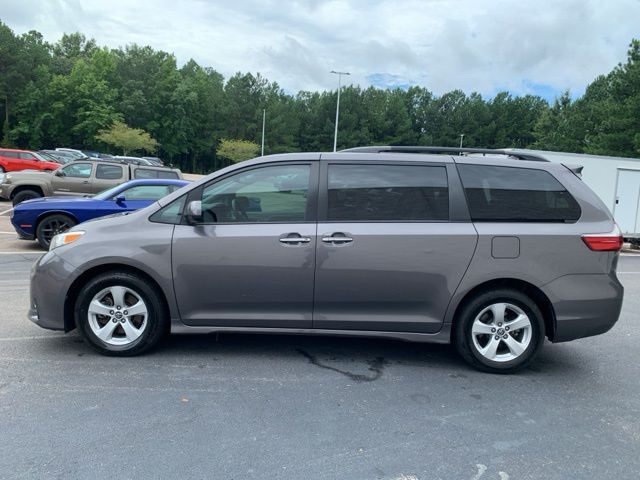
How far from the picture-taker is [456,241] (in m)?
4.33

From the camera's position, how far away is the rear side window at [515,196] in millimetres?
4461

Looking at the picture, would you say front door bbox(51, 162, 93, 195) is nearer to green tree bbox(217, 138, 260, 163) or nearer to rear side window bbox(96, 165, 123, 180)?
rear side window bbox(96, 165, 123, 180)

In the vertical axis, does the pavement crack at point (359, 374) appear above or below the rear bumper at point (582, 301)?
below

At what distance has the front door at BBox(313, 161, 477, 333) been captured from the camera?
14.2ft

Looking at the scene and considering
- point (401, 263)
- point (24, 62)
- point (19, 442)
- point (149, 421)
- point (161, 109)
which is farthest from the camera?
point (161, 109)

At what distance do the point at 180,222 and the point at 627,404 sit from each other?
378 cm

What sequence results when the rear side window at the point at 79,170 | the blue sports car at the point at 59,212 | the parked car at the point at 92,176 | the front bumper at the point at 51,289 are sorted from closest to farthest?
1. the front bumper at the point at 51,289
2. the blue sports car at the point at 59,212
3. the parked car at the point at 92,176
4. the rear side window at the point at 79,170

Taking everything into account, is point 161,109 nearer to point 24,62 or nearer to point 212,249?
point 24,62

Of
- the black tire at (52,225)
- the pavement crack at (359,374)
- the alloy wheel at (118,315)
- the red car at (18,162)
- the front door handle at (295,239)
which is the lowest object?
the pavement crack at (359,374)

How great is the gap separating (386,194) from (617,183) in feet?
47.8

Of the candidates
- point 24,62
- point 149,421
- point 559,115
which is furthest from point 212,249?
point 24,62

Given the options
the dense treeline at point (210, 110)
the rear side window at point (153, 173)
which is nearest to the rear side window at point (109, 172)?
the rear side window at point (153, 173)

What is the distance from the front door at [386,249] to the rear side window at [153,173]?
923 cm

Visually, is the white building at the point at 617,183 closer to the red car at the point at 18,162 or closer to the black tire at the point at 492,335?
the black tire at the point at 492,335
